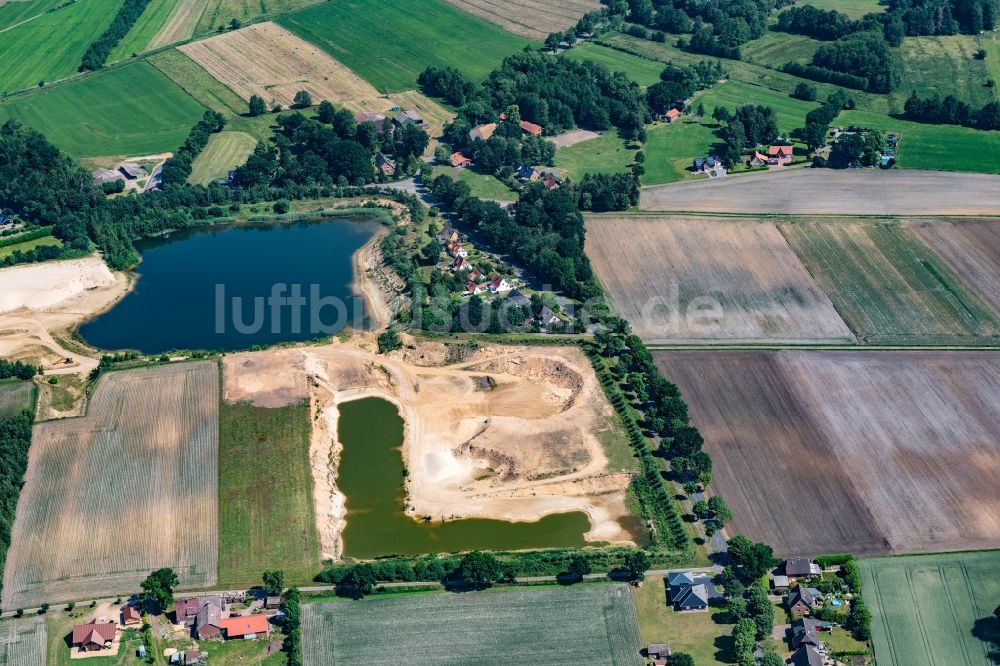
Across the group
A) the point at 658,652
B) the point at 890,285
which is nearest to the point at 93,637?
the point at 658,652

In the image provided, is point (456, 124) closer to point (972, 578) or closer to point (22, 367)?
point (22, 367)

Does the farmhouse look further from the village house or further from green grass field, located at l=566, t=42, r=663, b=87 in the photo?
green grass field, located at l=566, t=42, r=663, b=87

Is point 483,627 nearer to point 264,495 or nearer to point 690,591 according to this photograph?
point 690,591

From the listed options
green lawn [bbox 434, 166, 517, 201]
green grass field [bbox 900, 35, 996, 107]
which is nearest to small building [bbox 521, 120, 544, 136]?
green lawn [bbox 434, 166, 517, 201]

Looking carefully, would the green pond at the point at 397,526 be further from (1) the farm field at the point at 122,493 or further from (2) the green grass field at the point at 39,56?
(2) the green grass field at the point at 39,56

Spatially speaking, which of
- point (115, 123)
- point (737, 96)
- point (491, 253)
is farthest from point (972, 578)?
point (115, 123)

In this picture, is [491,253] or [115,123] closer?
[491,253]
